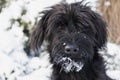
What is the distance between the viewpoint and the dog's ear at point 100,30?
651cm

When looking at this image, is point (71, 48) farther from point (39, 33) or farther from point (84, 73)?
point (39, 33)

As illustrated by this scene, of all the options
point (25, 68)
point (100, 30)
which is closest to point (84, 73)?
point (100, 30)

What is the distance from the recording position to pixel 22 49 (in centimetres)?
861

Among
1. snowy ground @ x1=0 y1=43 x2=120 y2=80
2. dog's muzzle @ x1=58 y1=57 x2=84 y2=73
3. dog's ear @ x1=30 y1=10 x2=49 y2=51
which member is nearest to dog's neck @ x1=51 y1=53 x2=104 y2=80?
dog's muzzle @ x1=58 y1=57 x2=84 y2=73

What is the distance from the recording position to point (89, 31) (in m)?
6.41

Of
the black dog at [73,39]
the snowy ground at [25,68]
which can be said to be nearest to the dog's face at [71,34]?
the black dog at [73,39]

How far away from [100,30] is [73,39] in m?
0.58

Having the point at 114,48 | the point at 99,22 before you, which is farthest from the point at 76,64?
the point at 114,48

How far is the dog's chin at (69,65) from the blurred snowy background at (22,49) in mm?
1600

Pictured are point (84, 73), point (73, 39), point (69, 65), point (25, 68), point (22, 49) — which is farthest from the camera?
point (22, 49)

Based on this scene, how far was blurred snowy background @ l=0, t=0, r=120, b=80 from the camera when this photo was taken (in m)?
8.15

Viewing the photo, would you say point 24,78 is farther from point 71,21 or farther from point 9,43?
point 71,21

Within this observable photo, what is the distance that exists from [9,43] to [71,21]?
2329 mm

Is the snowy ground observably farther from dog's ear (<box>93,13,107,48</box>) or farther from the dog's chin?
the dog's chin
